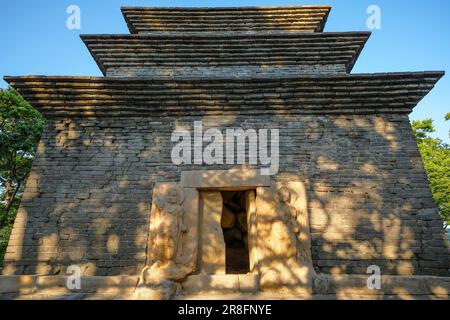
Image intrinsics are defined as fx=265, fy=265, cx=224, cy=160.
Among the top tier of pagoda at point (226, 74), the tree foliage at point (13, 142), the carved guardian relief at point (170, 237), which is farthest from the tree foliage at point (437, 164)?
the tree foliage at point (13, 142)

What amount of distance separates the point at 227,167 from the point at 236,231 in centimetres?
176

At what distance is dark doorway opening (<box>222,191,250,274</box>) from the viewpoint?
600cm

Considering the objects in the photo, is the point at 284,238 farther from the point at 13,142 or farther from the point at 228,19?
the point at 13,142

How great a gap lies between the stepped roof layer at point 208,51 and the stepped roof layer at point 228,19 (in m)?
1.18

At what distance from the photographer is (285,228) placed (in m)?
4.12

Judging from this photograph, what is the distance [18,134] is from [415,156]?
44.9ft

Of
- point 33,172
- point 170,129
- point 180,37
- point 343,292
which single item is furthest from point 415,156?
point 33,172

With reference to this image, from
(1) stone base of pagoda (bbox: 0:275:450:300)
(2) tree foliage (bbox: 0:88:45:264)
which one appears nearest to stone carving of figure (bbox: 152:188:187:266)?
(1) stone base of pagoda (bbox: 0:275:450:300)

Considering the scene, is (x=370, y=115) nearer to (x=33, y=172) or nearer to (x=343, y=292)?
(x=343, y=292)

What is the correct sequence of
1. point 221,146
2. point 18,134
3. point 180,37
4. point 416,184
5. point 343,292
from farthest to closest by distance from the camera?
point 18,134 < point 180,37 < point 221,146 < point 416,184 < point 343,292

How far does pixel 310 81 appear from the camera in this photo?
17.9 feet

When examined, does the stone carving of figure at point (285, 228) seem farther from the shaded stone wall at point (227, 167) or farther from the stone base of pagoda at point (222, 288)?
the shaded stone wall at point (227, 167)

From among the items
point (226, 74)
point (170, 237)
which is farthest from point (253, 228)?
point (226, 74)

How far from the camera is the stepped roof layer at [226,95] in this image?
543cm
